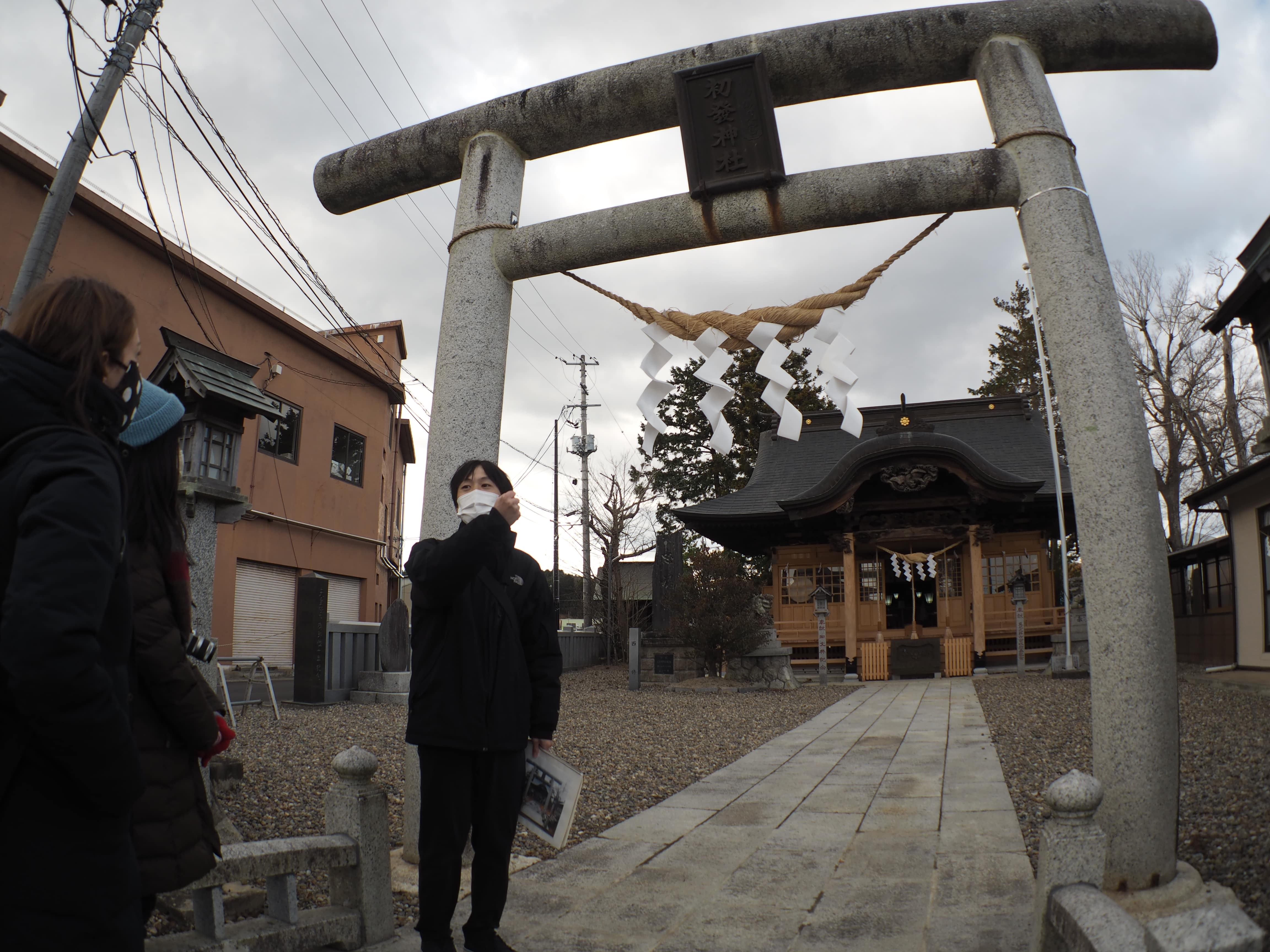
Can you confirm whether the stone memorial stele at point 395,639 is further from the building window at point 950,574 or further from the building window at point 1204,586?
the building window at point 1204,586

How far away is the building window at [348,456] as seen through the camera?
56.1ft

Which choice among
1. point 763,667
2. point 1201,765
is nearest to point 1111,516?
point 1201,765

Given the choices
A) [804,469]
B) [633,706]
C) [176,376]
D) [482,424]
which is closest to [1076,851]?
[482,424]

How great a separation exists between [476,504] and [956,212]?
245 cm

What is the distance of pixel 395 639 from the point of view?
11.1 metres

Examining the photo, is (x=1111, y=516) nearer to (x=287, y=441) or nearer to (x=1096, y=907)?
(x=1096, y=907)

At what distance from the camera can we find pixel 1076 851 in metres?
2.41

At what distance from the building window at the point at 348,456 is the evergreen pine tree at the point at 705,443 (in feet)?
32.4

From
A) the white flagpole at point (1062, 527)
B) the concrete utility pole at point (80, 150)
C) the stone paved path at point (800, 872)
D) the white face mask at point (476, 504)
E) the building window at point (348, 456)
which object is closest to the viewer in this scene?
the white face mask at point (476, 504)

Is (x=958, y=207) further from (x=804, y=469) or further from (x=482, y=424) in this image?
(x=804, y=469)

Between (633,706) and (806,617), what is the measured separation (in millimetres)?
7809

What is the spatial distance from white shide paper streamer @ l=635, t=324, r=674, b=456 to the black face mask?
8.39 feet

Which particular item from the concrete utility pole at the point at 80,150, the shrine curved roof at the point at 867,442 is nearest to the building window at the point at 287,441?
the concrete utility pole at the point at 80,150

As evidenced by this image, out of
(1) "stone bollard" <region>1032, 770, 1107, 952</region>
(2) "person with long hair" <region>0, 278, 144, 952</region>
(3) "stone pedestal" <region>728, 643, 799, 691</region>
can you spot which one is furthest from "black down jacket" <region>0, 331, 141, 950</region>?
(3) "stone pedestal" <region>728, 643, 799, 691</region>
